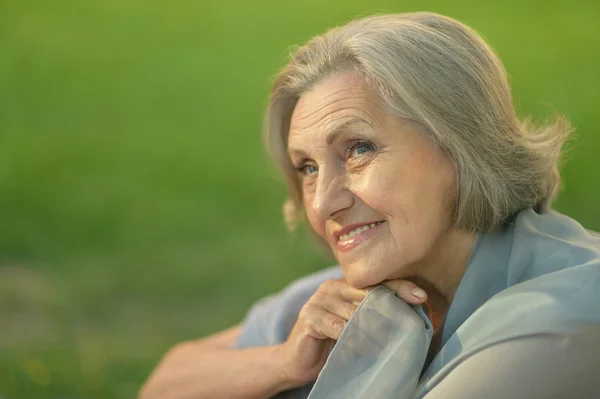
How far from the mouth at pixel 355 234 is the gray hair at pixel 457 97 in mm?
198

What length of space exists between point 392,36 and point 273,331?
89cm

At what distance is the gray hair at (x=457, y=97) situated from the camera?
60.1 inches

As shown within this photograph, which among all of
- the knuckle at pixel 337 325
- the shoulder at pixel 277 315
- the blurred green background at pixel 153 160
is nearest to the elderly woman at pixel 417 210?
the knuckle at pixel 337 325

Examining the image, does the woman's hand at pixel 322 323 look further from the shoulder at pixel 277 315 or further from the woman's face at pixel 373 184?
the shoulder at pixel 277 315

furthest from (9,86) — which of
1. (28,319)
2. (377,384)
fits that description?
(377,384)

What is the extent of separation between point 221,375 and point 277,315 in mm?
229

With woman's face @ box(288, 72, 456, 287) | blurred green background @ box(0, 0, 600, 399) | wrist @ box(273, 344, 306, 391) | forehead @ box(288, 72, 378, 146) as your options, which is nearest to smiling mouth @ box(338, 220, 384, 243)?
woman's face @ box(288, 72, 456, 287)

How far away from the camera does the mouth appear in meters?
1.58

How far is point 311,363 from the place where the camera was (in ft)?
5.54

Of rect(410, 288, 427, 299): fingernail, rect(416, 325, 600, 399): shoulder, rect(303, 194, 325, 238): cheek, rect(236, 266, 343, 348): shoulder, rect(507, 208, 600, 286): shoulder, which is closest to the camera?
rect(416, 325, 600, 399): shoulder

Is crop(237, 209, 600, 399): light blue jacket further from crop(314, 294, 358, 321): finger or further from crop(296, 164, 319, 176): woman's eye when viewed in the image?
crop(296, 164, 319, 176): woman's eye

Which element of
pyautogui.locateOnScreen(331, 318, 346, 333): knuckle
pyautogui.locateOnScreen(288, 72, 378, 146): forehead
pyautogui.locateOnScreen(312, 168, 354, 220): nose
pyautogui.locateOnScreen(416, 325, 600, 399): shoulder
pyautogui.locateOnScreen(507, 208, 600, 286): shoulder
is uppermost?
pyautogui.locateOnScreen(288, 72, 378, 146): forehead

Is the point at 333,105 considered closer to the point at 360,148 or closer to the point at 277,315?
the point at 360,148

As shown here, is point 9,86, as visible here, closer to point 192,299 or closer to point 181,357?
point 192,299
